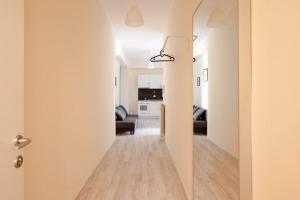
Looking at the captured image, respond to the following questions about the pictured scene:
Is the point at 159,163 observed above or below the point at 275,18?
below

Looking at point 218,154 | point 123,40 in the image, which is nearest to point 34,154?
point 218,154

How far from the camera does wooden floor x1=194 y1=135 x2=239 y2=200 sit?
4.47ft

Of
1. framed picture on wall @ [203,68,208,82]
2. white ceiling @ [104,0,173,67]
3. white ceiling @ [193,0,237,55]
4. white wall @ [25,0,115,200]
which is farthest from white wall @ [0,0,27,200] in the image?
white ceiling @ [104,0,173,67]

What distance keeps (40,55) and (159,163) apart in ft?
9.78

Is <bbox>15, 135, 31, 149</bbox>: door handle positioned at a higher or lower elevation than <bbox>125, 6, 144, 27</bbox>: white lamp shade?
lower

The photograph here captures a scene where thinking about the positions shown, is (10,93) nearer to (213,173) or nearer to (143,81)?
(213,173)

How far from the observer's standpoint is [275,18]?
3.01ft

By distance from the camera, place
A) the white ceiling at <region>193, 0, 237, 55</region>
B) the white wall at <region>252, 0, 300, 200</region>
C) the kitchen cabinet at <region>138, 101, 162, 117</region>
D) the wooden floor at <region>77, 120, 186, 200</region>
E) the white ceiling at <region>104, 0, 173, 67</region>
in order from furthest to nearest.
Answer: the kitchen cabinet at <region>138, 101, 162, 117</region>
the white ceiling at <region>104, 0, 173, 67</region>
the wooden floor at <region>77, 120, 186, 200</region>
the white ceiling at <region>193, 0, 237, 55</region>
the white wall at <region>252, 0, 300, 200</region>

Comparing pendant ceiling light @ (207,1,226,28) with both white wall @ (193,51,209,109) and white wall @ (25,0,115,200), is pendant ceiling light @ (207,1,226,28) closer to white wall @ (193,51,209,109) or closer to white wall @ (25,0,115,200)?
white wall @ (193,51,209,109)

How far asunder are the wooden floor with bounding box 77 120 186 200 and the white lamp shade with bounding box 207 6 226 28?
2012 millimetres

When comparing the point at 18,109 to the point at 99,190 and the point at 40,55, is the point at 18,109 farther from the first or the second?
the point at 99,190

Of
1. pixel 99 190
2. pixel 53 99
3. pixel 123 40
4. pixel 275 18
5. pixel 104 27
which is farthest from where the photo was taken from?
pixel 123 40

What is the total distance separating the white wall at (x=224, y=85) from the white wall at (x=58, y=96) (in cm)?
137

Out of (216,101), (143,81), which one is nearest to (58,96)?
(216,101)
